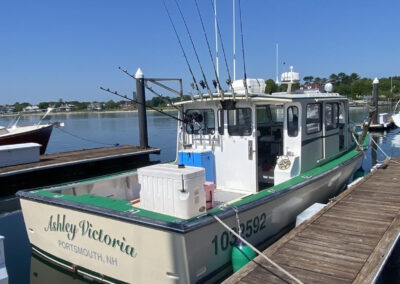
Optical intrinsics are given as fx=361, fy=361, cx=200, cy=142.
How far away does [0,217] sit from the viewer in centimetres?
902

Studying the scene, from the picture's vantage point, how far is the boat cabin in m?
6.13

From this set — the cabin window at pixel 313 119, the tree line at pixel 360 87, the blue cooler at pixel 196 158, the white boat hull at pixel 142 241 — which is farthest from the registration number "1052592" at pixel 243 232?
the tree line at pixel 360 87

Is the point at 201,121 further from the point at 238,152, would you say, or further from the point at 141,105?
the point at 141,105

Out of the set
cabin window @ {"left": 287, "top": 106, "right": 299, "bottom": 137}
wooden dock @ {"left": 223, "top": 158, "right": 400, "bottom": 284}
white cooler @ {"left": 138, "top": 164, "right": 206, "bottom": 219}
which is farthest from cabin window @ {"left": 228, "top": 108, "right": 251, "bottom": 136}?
white cooler @ {"left": 138, "top": 164, "right": 206, "bottom": 219}

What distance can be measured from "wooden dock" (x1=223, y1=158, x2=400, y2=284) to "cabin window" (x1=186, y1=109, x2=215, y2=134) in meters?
2.43

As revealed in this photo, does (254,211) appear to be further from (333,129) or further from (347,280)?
(333,129)

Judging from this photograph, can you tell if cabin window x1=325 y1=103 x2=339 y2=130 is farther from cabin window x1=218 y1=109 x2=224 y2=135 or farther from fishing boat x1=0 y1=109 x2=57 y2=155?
fishing boat x1=0 y1=109 x2=57 y2=155

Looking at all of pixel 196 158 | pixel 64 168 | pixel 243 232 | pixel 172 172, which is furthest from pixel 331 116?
pixel 64 168

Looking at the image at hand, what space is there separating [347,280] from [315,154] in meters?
3.46

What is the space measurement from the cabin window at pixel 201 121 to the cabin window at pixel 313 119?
173cm

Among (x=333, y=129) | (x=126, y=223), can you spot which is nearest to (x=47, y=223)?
(x=126, y=223)

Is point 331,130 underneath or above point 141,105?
underneath

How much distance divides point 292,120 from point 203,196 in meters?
2.70

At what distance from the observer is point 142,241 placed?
3977 millimetres
